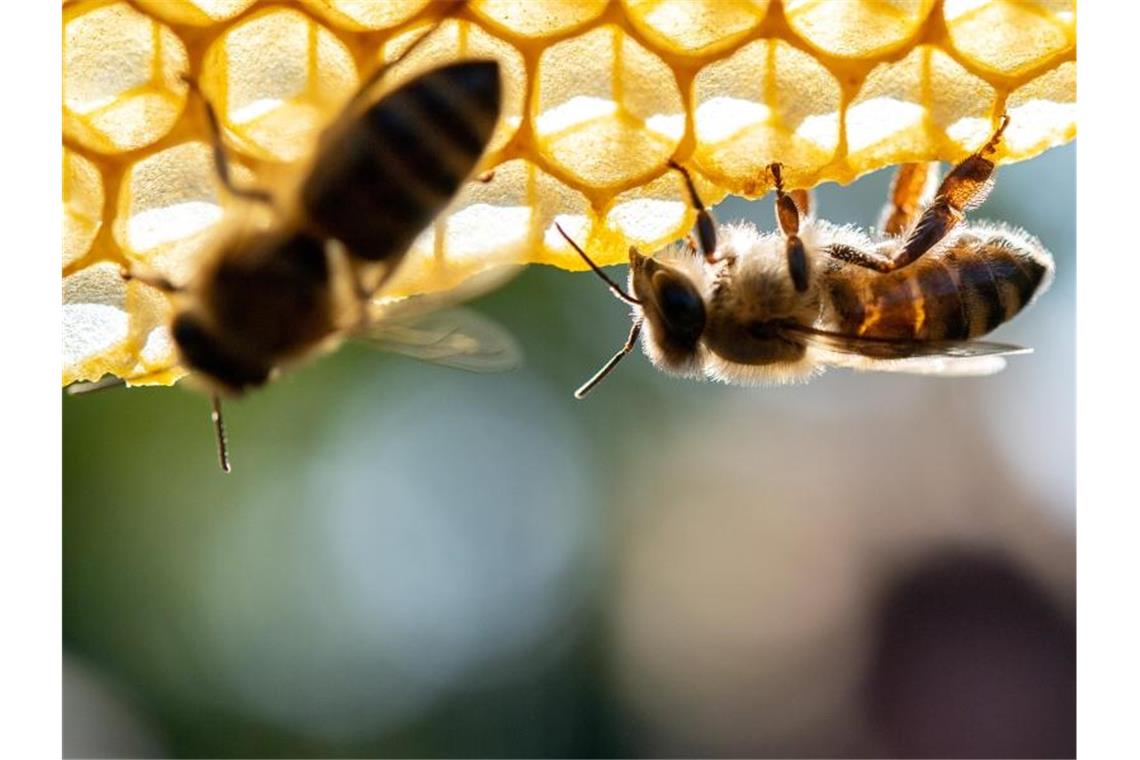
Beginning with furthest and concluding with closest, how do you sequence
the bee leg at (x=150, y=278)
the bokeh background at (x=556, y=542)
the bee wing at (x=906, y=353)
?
the bokeh background at (x=556, y=542)
the bee wing at (x=906, y=353)
the bee leg at (x=150, y=278)

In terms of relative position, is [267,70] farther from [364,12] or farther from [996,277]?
[996,277]

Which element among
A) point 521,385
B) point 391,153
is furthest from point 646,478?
point 391,153

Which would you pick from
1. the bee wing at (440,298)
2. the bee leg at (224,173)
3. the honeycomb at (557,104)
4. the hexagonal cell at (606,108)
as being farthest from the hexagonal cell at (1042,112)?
the bee leg at (224,173)

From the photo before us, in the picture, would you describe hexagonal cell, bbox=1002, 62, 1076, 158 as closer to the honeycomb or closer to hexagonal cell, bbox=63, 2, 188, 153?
the honeycomb

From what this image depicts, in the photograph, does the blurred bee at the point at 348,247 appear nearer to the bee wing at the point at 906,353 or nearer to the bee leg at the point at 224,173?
the bee leg at the point at 224,173

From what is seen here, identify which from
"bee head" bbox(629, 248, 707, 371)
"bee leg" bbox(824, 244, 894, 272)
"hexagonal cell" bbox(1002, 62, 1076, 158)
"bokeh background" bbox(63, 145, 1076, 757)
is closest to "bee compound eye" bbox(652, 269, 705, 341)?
"bee head" bbox(629, 248, 707, 371)

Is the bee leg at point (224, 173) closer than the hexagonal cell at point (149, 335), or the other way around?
the bee leg at point (224, 173)

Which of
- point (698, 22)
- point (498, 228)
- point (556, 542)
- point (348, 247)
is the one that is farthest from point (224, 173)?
point (556, 542)
